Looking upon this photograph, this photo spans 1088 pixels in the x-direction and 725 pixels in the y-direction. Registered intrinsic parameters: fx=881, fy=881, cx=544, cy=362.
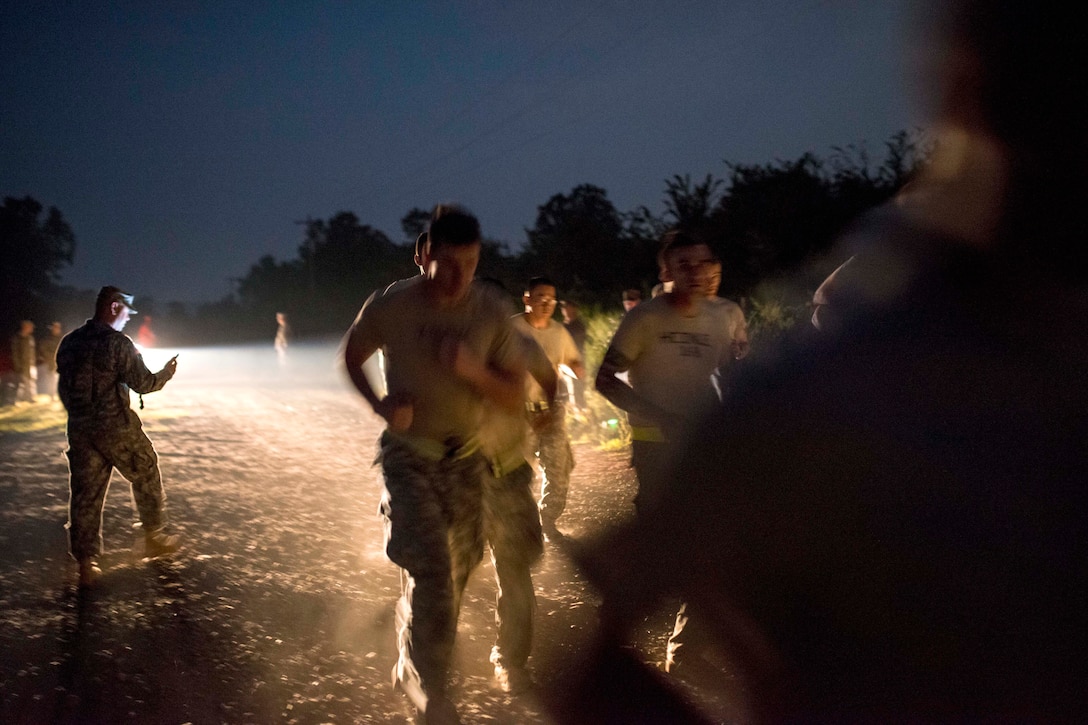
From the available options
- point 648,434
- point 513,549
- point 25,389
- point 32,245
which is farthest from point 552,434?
point 32,245

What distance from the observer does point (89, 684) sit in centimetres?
385

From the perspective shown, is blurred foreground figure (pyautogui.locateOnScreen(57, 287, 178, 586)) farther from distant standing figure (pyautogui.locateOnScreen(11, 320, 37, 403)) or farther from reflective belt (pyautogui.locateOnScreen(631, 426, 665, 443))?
distant standing figure (pyautogui.locateOnScreen(11, 320, 37, 403))

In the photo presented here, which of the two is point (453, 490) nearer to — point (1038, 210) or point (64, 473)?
point (1038, 210)

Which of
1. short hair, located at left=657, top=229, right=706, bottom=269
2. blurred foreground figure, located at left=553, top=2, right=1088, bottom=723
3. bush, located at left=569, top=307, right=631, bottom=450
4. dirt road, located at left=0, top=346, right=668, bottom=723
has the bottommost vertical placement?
dirt road, located at left=0, top=346, right=668, bottom=723

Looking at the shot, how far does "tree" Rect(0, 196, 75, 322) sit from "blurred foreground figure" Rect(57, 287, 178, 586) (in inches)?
1796

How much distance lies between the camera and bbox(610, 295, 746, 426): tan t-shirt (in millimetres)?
4109

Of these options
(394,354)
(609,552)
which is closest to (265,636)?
(394,354)

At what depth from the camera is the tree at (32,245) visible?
49188 millimetres

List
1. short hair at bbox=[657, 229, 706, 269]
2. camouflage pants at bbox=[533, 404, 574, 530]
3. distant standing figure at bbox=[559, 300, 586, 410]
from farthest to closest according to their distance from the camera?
distant standing figure at bbox=[559, 300, 586, 410] < camouflage pants at bbox=[533, 404, 574, 530] < short hair at bbox=[657, 229, 706, 269]

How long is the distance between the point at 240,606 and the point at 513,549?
206 cm

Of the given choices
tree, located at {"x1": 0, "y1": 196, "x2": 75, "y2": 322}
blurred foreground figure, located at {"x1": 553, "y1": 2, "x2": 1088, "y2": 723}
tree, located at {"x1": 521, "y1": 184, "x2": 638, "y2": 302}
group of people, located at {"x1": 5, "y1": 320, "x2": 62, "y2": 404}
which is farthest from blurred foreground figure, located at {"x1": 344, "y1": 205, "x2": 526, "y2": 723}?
tree, located at {"x1": 0, "y1": 196, "x2": 75, "y2": 322}

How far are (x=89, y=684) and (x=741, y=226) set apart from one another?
13.5m

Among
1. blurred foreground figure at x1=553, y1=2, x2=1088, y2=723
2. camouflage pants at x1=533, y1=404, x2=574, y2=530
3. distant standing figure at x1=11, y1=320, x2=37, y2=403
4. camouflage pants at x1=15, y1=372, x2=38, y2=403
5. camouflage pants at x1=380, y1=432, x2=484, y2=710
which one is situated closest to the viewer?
blurred foreground figure at x1=553, y1=2, x2=1088, y2=723

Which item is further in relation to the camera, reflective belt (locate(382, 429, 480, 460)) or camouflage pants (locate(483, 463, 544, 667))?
camouflage pants (locate(483, 463, 544, 667))
